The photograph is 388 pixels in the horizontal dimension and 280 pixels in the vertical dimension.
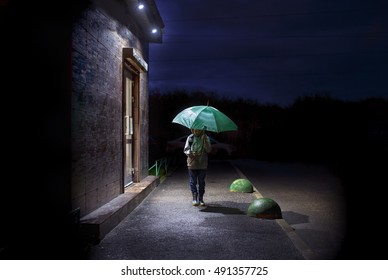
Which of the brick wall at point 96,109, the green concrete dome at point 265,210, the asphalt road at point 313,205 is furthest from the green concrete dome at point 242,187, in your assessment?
the brick wall at point 96,109

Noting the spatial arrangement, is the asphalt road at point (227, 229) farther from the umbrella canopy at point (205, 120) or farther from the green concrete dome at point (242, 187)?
the umbrella canopy at point (205, 120)

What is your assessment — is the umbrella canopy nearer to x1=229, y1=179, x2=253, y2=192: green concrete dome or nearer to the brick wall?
the brick wall

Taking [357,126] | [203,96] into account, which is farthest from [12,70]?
[203,96]

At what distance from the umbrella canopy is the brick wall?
152cm

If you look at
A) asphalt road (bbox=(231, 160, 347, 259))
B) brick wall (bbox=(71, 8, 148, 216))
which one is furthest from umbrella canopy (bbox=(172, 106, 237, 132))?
asphalt road (bbox=(231, 160, 347, 259))

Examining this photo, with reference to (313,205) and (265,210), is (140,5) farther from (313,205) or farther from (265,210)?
(313,205)

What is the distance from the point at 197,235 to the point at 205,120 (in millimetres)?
2579

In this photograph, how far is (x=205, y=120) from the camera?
8.13 m

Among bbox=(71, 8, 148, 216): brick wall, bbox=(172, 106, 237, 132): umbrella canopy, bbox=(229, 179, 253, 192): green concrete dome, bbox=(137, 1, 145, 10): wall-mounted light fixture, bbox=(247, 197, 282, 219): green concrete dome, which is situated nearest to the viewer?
bbox=(71, 8, 148, 216): brick wall

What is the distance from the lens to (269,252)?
5.59 m

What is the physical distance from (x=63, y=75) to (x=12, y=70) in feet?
2.48

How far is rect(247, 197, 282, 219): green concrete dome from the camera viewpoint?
7.72 m

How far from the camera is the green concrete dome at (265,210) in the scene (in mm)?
7719

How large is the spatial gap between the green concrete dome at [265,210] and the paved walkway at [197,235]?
125 millimetres
